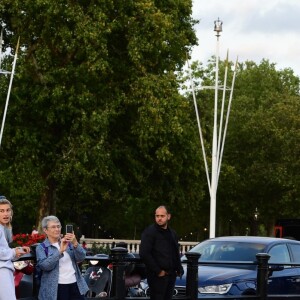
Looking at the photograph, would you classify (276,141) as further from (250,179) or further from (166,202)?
(166,202)

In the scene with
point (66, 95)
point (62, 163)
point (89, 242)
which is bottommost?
point (89, 242)

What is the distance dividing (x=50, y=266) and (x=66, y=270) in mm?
302

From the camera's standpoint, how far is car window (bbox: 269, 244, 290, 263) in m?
18.7

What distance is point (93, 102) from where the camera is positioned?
42438 mm

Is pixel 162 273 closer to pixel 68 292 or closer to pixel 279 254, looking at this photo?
pixel 68 292

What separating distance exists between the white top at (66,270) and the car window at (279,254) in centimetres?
750

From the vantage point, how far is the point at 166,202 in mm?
48656

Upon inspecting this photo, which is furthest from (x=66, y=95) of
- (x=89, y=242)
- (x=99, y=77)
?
(x=89, y=242)

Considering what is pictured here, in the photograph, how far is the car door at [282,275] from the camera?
59.3 feet

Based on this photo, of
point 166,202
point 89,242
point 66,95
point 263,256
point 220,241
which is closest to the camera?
point 263,256

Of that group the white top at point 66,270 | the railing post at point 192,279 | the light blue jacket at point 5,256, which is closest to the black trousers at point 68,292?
the white top at point 66,270

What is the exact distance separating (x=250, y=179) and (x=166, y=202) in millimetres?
16261

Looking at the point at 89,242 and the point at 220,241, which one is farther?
the point at 89,242

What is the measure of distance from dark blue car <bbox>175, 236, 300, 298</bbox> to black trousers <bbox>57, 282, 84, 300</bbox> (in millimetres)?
5116
